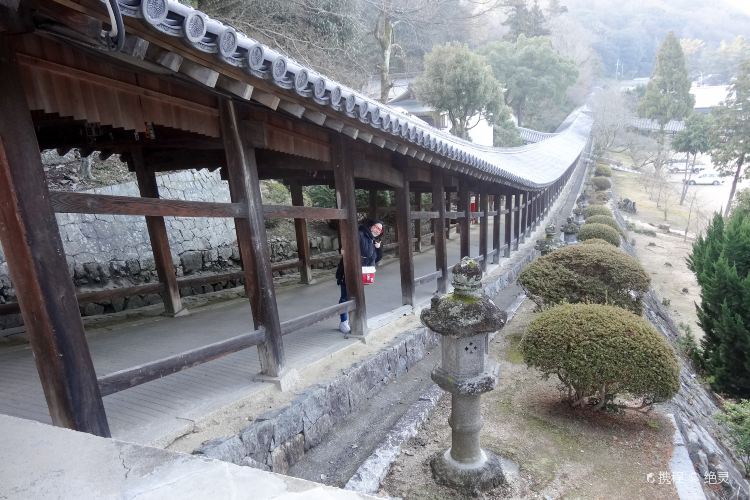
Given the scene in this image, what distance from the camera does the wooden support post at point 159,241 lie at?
6861 millimetres

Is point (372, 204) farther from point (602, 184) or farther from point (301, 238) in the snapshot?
point (602, 184)

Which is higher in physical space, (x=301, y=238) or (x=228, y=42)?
(x=228, y=42)

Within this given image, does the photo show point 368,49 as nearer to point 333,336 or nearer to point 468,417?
point 333,336

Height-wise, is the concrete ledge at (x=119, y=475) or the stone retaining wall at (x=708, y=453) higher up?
the concrete ledge at (x=119, y=475)

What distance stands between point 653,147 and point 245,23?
45.2m

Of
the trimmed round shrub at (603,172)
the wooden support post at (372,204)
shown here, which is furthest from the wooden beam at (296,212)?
the trimmed round shrub at (603,172)

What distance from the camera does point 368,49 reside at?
2583 cm

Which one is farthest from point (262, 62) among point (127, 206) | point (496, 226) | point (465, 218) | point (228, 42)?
point (496, 226)

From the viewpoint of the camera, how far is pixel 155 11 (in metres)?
2.23

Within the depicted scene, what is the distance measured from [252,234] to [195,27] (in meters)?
2.34

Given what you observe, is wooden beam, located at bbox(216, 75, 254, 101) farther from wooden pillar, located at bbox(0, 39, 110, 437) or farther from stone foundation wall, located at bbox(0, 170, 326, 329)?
stone foundation wall, located at bbox(0, 170, 326, 329)

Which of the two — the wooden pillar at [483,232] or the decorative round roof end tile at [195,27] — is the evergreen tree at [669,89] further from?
the decorative round roof end tile at [195,27]

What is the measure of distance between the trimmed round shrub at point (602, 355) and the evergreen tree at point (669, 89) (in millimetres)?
43101

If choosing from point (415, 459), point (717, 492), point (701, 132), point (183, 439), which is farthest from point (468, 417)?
point (701, 132)
